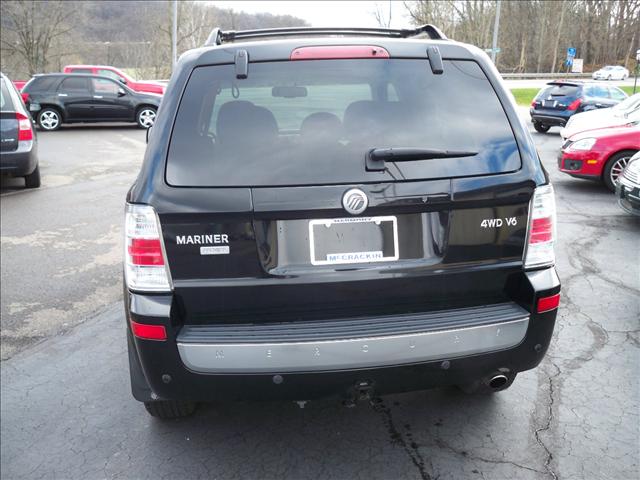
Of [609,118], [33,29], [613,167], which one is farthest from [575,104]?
[33,29]

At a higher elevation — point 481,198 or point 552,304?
point 481,198

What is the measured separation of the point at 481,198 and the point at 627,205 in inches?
210

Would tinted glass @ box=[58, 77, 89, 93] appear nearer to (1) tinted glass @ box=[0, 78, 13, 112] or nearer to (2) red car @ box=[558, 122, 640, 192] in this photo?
(1) tinted glass @ box=[0, 78, 13, 112]

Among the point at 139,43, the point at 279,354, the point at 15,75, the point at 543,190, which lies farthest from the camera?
the point at 139,43

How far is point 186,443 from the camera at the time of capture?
3061mm

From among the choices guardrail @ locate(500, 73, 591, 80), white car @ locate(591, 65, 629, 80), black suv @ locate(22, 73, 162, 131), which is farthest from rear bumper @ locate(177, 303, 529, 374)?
guardrail @ locate(500, 73, 591, 80)

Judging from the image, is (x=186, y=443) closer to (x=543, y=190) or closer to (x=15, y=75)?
(x=543, y=190)

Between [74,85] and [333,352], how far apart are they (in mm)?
18573

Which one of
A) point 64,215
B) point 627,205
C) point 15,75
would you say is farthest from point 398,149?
point 15,75

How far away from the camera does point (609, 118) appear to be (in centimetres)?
1227

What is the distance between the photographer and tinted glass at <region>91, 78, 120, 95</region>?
61.2 ft

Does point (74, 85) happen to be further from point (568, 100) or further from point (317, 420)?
point (317, 420)

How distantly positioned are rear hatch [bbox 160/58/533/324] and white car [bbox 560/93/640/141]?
8.74m

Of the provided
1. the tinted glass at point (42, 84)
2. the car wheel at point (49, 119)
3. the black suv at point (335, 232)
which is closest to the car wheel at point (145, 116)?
the car wheel at point (49, 119)
